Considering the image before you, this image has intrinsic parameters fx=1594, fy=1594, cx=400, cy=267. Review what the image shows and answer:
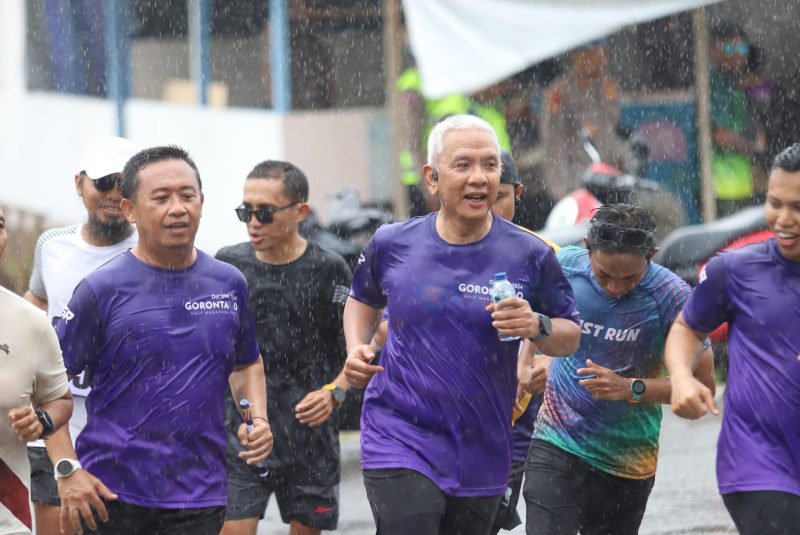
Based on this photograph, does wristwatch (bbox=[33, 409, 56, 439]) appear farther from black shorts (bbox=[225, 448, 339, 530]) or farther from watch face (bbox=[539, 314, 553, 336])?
black shorts (bbox=[225, 448, 339, 530])

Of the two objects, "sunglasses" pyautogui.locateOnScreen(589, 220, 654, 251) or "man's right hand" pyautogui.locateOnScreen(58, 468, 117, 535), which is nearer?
"man's right hand" pyautogui.locateOnScreen(58, 468, 117, 535)

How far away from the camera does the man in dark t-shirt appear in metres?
7.80

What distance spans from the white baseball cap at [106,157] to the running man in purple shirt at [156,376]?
4.20 ft

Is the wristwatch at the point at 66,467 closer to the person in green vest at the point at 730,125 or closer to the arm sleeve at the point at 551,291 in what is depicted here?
the arm sleeve at the point at 551,291

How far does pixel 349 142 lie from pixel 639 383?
1041cm

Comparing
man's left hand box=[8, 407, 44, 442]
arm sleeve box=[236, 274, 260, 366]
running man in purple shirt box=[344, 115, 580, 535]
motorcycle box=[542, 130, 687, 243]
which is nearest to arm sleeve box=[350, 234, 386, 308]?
running man in purple shirt box=[344, 115, 580, 535]

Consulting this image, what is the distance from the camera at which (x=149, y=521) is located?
5949mm

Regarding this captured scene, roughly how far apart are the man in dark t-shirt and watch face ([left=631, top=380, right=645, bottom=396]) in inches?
67.5

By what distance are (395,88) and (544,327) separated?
10.1 meters

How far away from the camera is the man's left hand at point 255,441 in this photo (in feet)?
19.9

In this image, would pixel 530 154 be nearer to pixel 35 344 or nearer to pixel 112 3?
pixel 112 3

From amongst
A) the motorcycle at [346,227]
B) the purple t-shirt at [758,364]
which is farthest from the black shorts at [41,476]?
the motorcycle at [346,227]

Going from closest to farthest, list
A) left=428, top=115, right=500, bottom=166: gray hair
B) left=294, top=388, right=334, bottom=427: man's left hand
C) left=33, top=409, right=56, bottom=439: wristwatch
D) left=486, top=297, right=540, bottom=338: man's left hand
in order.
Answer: left=33, top=409, right=56, bottom=439: wristwatch → left=486, top=297, right=540, bottom=338: man's left hand → left=428, top=115, right=500, bottom=166: gray hair → left=294, top=388, right=334, bottom=427: man's left hand

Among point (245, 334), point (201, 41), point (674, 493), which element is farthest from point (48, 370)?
point (201, 41)
